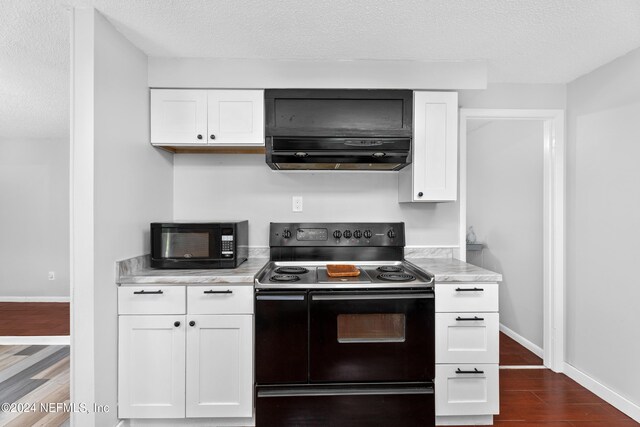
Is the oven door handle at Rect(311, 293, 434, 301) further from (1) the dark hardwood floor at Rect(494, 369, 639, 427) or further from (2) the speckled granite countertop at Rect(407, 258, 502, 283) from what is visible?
(1) the dark hardwood floor at Rect(494, 369, 639, 427)

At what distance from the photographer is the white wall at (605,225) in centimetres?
217

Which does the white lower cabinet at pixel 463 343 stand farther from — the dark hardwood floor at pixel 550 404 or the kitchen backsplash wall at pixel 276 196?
the kitchen backsplash wall at pixel 276 196

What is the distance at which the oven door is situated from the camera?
194 cm

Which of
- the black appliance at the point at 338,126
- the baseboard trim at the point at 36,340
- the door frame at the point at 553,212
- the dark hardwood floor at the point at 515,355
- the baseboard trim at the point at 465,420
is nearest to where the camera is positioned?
the baseboard trim at the point at 465,420

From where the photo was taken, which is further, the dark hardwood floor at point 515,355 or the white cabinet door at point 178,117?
the dark hardwood floor at point 515,355

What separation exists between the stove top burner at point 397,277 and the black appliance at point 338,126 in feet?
2.42

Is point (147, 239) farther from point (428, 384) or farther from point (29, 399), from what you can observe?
point (428, 384)

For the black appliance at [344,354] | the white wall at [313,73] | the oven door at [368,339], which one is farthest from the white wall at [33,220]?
the oven door at [368,339]

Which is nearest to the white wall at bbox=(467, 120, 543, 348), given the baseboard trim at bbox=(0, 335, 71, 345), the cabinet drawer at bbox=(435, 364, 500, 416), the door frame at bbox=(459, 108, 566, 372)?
the door frame at bbox=(459, 108, 566, 372)

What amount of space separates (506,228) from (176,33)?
335 cm

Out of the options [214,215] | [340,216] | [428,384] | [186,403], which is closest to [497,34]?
[340,216]

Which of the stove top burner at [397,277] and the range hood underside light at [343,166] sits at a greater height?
the range hood underside light at [343,166]

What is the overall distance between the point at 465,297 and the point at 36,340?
12.9 feet

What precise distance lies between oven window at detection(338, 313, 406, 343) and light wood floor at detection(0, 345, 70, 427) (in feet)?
5.66
